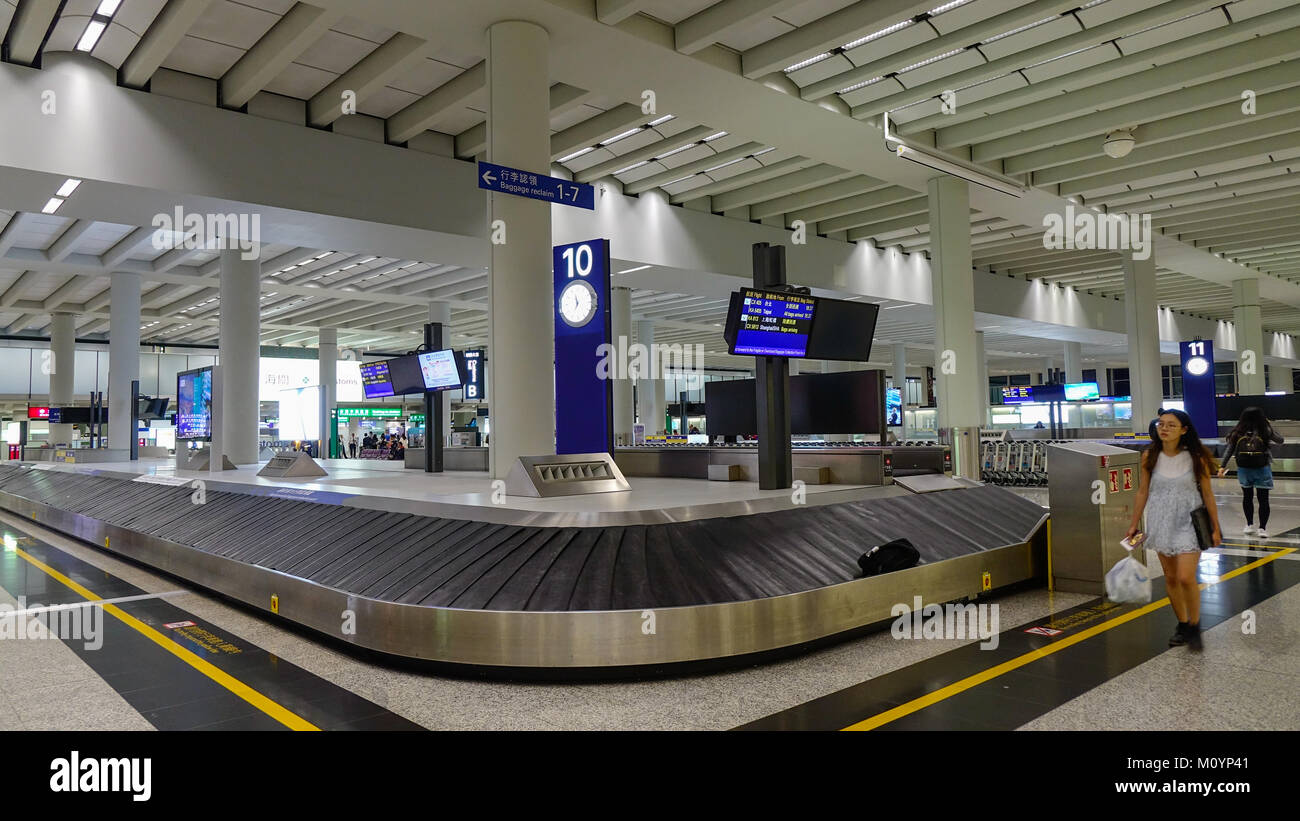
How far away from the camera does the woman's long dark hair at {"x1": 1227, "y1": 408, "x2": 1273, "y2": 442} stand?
10.1m

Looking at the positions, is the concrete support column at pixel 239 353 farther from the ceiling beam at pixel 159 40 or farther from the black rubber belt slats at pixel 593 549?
the black rubber belt slats at pixel 593 549

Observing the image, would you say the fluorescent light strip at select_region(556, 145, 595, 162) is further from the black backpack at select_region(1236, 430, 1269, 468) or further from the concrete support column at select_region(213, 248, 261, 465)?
the black backpack at select_region(1236, 430, 1269, 468)

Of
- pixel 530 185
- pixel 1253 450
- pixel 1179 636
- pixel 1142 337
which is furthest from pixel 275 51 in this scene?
pixel 1142 337

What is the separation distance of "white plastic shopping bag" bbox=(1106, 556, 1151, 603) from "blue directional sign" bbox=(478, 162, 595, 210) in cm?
674

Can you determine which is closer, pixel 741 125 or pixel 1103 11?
pixel 1103 11

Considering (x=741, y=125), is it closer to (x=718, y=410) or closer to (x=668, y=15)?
(x=668, y=15)

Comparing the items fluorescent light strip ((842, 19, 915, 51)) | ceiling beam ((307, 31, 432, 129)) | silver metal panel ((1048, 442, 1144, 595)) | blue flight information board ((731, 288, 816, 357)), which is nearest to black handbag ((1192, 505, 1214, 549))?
silver metal panel ((1048, 442, 1144, 595))

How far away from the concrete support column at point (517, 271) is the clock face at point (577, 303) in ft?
1.23

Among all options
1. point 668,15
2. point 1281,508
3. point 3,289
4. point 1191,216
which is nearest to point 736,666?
point 668,15

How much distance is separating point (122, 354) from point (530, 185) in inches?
681

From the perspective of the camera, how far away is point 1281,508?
13.5 meters

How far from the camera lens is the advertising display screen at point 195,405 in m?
14.5

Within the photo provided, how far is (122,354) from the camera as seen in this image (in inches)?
839
